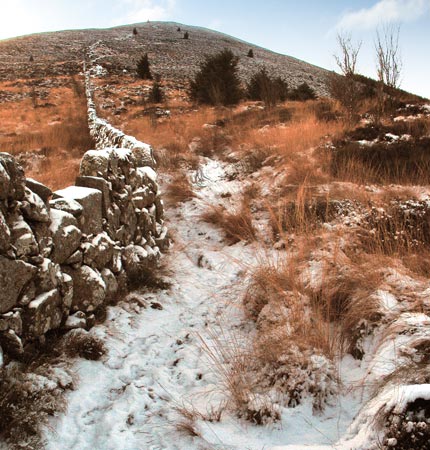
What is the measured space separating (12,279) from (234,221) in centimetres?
308

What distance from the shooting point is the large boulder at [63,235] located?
2553 mm

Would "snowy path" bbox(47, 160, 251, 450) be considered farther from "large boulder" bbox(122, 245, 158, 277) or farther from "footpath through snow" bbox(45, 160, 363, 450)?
"large boulder" bbox(122, 245, 158, 277)

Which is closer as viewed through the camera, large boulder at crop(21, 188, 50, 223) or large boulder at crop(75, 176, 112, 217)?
large boulder at crop(21, 188, 50, 223)

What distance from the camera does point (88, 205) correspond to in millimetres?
3033

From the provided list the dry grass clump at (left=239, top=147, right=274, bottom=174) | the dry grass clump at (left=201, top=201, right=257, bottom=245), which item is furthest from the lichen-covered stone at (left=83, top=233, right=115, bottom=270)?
the dry grass clump at (left=239, top=147, right=274, bottom=174)

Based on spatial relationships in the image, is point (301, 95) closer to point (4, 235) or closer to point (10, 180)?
point (10, 180)

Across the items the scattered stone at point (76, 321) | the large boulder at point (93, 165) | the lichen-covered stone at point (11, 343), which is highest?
the large boulder at point (93, 165)

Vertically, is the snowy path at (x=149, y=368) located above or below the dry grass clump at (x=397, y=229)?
below

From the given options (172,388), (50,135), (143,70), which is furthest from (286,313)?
(143,70)

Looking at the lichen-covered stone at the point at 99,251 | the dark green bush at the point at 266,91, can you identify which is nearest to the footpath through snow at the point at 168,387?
the lichen-covered stone at the point at 99,251

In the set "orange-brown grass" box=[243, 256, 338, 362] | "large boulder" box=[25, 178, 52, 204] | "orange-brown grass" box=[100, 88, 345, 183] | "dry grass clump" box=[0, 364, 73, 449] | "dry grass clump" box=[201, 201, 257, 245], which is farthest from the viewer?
"orange-brown grass" box=[100, 88, 345, 183]

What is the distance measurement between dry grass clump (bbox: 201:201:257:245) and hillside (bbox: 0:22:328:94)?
65.5 ft

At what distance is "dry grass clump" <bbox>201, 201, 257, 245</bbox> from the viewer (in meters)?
4.52

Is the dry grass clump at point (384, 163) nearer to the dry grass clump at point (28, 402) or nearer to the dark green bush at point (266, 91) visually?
the dry grass clump at point (28, 402)
